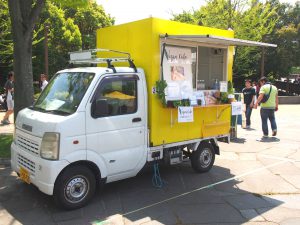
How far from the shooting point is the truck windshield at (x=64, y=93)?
5251 mm

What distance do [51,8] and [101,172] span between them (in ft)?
72.8

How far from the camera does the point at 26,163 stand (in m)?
5.32

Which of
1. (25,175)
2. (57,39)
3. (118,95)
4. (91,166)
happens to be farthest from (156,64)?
(57,39)

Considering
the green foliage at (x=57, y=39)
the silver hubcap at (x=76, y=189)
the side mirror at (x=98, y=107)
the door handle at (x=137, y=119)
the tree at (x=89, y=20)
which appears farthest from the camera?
the tree at (x=89, y=20)

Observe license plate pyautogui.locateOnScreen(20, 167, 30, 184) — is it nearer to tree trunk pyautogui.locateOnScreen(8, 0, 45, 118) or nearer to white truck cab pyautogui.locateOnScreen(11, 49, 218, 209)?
white truck cab pyautogui.locateOnScreen(11, 49, 218, 209)

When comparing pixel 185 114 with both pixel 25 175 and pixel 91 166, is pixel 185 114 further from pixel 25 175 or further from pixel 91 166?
pixel 25 175

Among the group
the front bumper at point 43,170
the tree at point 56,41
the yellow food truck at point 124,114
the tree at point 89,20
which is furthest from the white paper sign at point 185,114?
the tree at point 89,20

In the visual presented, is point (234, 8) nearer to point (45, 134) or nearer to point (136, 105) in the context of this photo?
point (136, 105)

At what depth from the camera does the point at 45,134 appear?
492 centimetres

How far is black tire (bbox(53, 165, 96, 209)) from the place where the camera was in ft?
16.4

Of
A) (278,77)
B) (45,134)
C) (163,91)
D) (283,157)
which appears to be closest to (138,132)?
(163,91)

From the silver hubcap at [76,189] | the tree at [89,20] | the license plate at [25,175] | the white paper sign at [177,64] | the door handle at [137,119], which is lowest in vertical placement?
the silver hubcap at [76,189]

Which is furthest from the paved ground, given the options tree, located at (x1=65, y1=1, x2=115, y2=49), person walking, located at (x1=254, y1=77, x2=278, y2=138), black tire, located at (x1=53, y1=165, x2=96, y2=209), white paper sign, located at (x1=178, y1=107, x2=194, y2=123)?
tree, located at (x1=65, y1=1, x2=115, y2=49)

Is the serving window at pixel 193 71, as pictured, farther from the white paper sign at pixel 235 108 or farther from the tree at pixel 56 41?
the tree at pixel 56 41
